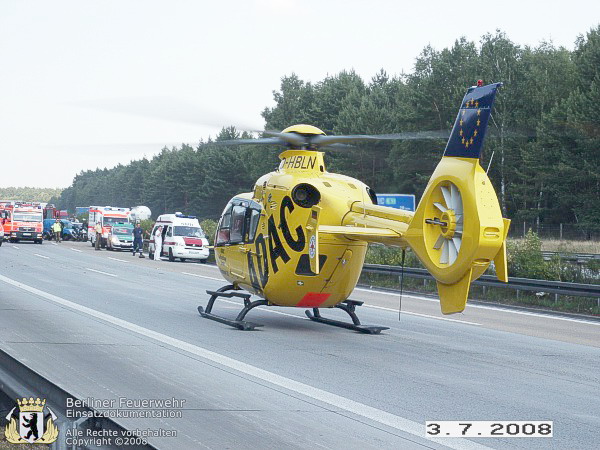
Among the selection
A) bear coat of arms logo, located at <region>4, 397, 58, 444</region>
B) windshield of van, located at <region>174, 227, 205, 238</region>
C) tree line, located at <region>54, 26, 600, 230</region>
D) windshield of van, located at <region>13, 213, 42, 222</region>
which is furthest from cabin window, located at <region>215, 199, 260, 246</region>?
windshield of van, located at <region>13, 213, 42, 222</region>

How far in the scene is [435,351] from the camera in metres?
13.1

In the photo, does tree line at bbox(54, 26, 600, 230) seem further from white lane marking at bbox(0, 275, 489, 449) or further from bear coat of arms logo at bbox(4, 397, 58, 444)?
bear coat of arms logo at bbox(4, 397, 58, 444)

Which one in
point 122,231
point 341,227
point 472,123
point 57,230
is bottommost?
point 57,230

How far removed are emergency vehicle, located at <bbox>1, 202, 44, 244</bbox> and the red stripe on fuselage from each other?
1793 inches

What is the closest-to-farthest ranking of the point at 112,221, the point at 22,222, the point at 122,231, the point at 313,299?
1. the point at 313,299
2. the point at 122,231
3. the point at 22,222
4. the point at 112,221

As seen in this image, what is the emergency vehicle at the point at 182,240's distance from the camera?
43.4m

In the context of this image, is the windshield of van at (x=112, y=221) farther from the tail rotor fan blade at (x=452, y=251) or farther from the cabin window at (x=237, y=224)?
the tail rotor fan blade at (x=452, y=251)

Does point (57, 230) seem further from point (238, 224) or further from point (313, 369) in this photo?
point (313, 369)

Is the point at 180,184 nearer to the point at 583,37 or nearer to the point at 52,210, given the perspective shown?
the point at 52,210

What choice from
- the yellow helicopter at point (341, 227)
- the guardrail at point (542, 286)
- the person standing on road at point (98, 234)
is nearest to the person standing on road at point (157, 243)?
the person standing on road at point (98, 234)

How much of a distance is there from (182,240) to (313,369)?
109 feet

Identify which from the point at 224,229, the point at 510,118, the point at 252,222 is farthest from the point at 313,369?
the point at 510,118

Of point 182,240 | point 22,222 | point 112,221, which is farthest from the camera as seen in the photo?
point 112,221

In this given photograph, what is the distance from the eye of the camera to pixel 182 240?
43.6 m
